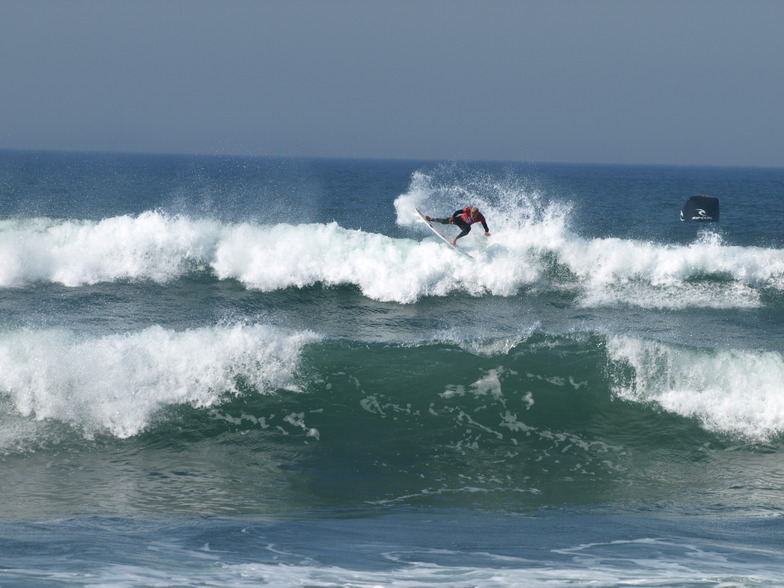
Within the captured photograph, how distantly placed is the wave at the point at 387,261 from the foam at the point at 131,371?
915 cm

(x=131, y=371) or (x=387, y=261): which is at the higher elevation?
(x=387, y=261)

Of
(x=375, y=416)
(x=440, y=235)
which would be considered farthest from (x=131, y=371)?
(x=440, y=235)

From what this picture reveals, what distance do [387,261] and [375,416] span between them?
1158 cm

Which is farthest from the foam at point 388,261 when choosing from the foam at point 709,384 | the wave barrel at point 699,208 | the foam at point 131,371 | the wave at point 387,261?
the foam at point 131,371

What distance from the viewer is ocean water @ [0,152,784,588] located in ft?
23.6

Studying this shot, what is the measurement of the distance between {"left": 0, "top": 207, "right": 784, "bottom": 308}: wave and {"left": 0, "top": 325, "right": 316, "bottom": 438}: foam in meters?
9.15

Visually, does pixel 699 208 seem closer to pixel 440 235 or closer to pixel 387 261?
pixel 440 235

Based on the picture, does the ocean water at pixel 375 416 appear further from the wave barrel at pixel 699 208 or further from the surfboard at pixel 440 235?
the wave barrel at pixel 699 208

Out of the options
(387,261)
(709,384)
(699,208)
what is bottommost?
(709,384)

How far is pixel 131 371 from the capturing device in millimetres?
12336

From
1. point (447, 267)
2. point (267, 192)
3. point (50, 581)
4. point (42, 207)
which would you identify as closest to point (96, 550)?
point (50, 581)

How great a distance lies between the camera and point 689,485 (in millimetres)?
10289

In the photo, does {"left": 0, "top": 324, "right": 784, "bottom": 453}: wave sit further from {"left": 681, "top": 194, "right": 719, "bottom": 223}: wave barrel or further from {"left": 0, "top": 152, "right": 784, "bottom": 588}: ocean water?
{"left": 681, "top": 194, "right": 719, "bottom": 223}: wave barrel

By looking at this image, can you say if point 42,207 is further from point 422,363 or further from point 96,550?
point 96,550
